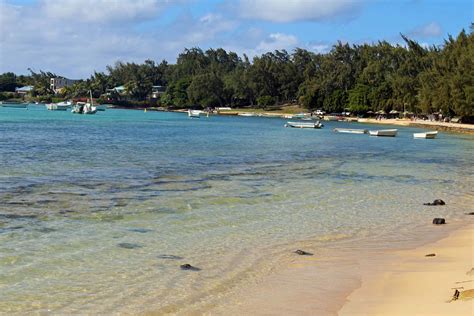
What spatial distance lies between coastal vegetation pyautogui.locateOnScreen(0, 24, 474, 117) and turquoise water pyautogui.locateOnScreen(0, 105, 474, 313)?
71023mm

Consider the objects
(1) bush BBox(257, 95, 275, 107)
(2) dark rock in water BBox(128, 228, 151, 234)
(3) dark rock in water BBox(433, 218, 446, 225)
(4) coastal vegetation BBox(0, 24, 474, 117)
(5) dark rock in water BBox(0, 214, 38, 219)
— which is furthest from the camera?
(1) bush BBox(257, 95, 275, 107)

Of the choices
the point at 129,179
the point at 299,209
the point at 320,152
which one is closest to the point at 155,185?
the point at 129,179

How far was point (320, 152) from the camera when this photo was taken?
152ft

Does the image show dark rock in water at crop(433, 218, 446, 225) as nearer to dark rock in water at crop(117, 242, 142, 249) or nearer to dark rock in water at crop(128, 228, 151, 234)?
dark rock in water at crop(128, 228, 151, 234)

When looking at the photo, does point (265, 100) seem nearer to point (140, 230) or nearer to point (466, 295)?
point (140, 230)

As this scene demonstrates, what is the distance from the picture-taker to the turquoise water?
33.1ft

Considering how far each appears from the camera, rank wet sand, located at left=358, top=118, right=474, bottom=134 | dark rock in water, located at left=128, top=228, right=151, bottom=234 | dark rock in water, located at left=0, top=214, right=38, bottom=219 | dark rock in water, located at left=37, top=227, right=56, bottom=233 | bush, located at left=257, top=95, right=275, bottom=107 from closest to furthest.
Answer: dark rock in water, located at left=37, top=227, right=56, bottom=233 → dark rock in water, located at left=128, top=228, right=151, bottom=234 → dark rock in water, located at left=0, top=214, right=38, bottom=219 → wet sand, located at left=358, top=118, right=474, bottom=134 → bush, located at left=257, top=95, right=275, bottom=107

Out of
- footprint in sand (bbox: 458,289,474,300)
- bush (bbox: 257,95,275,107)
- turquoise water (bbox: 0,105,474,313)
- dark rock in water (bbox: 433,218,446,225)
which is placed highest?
bush (bbox: 257,95,275,107)

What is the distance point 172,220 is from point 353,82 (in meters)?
142

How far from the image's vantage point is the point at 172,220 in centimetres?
1606

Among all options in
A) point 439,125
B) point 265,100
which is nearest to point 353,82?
point 265,100

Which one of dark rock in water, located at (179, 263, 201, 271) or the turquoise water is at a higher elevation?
dark rock in water, located at (179, 263, 201, 271)

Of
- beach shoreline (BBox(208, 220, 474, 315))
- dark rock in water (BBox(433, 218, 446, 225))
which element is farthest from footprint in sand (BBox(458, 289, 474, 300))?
dark rock in water (BBox(433, 218, 446, 225))

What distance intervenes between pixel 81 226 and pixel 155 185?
323 inches
